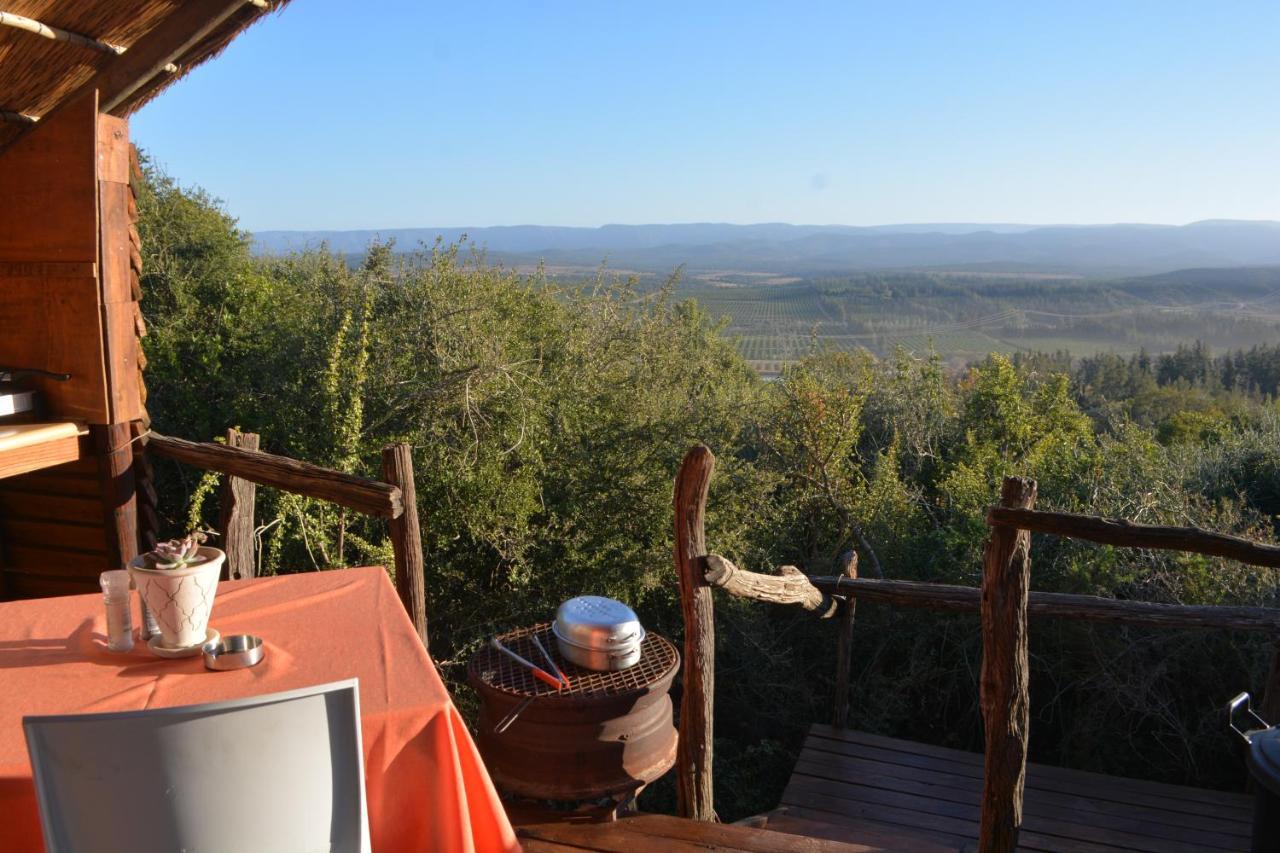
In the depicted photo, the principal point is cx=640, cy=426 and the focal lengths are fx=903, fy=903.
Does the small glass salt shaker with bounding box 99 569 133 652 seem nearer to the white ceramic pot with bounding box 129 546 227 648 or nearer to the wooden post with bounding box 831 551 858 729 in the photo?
the white ceramic pot with bounding box 129 546 227 648

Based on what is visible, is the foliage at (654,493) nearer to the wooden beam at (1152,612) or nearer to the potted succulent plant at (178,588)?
the wooden beam at (1152,612)

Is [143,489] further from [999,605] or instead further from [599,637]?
[999,605]

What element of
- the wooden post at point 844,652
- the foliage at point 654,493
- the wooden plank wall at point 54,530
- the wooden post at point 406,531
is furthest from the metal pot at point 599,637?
the foliage at point 654,493

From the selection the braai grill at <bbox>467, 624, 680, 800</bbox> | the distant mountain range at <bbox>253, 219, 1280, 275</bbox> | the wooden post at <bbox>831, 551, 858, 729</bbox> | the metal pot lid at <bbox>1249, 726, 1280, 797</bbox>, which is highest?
the distant mountain range at <bbox>253, 219, 1280, 275</bbox>

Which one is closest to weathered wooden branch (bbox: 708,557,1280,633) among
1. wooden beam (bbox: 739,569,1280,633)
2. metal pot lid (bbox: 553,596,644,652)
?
wooden beam (bbox: 739,569,1280,633)

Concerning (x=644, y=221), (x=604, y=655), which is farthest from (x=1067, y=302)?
(x=604, y=655)

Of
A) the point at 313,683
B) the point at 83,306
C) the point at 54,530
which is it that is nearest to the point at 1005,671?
the point at 313,683

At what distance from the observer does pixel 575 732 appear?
2.97 m

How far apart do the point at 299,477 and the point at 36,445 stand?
1.17 metres

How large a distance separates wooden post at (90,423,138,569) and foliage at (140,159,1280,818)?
70 cm

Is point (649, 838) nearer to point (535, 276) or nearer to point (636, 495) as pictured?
point (636, 495)

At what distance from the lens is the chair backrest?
1456mm

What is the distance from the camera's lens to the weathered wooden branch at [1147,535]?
2.86m

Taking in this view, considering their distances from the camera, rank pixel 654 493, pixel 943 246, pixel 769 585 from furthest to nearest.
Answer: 1. pixel 943 246
2. pixel 654 493
3. pixel 769 585
